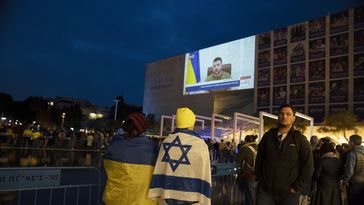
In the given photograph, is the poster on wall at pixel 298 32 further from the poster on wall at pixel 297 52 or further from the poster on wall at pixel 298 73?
the poster on wall at pixel 298 73

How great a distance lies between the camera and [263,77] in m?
50.1

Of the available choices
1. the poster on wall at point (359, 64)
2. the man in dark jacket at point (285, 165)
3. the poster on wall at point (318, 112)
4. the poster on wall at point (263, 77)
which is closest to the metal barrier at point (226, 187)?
the man in dark jacket at point (285, 165)

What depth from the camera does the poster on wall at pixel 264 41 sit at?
50.7m

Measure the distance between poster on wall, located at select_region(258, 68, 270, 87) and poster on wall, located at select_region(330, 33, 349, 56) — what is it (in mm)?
9586

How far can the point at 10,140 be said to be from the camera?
23656 millimetres

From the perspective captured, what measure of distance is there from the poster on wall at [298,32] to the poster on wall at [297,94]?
665cm

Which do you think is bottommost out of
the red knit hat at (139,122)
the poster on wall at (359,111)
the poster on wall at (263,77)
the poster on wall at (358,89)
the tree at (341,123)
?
the red knit hat at (139,122)

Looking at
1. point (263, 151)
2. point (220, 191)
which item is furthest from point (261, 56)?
point (263, 151)

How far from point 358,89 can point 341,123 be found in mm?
6453

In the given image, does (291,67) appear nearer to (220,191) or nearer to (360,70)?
(360,70)

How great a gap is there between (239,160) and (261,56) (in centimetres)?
4603

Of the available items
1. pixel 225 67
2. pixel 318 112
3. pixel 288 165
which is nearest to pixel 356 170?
pixel 288 165

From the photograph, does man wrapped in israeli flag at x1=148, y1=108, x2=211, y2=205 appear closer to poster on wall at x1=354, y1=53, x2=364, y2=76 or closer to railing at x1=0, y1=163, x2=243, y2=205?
railing at x1=0, y1=163, x2=243, y2=205

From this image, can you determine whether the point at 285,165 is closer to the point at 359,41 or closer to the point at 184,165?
the point at 184,165
